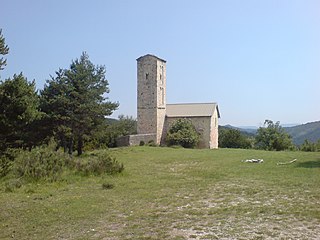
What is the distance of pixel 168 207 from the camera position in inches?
378

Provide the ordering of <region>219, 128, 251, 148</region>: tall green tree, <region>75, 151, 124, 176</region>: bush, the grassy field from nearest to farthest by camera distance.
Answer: the grassy field, <region>75, 151, 124, 176</region>: bush, <region>219, 128, 251, 148</region>: tall green tree

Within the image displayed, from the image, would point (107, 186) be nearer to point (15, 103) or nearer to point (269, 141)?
point (15, 103)

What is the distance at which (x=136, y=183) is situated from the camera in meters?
13.9

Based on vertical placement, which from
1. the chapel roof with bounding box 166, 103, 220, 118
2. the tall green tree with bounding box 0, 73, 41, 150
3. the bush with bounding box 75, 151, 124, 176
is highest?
the chapel roof with bounding box 166, 103, 220, 118

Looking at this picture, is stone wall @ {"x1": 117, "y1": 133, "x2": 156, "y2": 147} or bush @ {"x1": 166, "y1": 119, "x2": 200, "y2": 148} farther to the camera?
bush @ {"x1": 166, "y1": 119, "x2": 200, "y2": 148}

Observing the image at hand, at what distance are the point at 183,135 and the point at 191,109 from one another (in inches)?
218

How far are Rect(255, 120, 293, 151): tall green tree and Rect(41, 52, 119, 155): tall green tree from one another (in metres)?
26.0

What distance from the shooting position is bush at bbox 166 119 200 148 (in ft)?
130

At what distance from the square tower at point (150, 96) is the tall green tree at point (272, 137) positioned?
48.0 feet

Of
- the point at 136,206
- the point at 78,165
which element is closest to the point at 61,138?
the point at 78,165

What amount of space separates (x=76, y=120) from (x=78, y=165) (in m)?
10.9

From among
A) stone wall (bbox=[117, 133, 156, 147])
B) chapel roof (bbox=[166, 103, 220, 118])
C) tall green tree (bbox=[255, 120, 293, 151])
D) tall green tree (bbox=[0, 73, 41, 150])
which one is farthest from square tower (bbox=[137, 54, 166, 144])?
tall green tree (bbox=[0, 73, 41, 150])

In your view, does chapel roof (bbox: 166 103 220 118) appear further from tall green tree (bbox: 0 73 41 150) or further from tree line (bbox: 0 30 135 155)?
tall green tree (bbox: 0 73 41 150)

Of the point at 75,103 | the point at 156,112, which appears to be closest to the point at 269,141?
the point at 156,112
